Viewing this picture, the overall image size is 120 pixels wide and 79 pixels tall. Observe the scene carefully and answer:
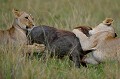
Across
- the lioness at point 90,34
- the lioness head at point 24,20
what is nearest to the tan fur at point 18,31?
the lioness head at point 24,20

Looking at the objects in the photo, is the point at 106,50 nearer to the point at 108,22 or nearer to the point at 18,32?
the point at 108,22

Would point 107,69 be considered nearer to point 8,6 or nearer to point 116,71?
point 116,71

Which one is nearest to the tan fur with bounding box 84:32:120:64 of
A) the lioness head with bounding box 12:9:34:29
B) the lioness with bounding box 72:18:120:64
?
the lioness with bounding box 72:18:120:64

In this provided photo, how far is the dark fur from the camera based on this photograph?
7886mm

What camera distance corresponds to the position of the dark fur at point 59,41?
789 cm

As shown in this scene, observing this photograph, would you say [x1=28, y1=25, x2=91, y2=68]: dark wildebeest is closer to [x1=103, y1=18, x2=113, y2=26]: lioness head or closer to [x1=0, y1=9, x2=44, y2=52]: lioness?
[x1=0, y1=9, x2=44, y2=52]: lioness

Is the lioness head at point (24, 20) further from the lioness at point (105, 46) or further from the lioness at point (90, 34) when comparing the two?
the lioness at point (105, 46)

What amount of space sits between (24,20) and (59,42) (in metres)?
0.78

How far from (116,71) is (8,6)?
7838 millimetres

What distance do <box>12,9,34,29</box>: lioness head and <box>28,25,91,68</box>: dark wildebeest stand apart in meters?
0.20

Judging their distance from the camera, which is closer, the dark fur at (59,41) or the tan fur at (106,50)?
the tan fur at (106,50)

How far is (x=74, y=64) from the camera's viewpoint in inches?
302

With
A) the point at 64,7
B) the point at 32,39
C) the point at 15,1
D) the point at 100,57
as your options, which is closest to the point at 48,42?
the point at 32,39

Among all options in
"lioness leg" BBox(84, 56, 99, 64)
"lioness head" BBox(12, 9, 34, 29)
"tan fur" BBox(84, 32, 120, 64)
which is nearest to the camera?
"tan fur" BBox(84, 32, 120, 64)
